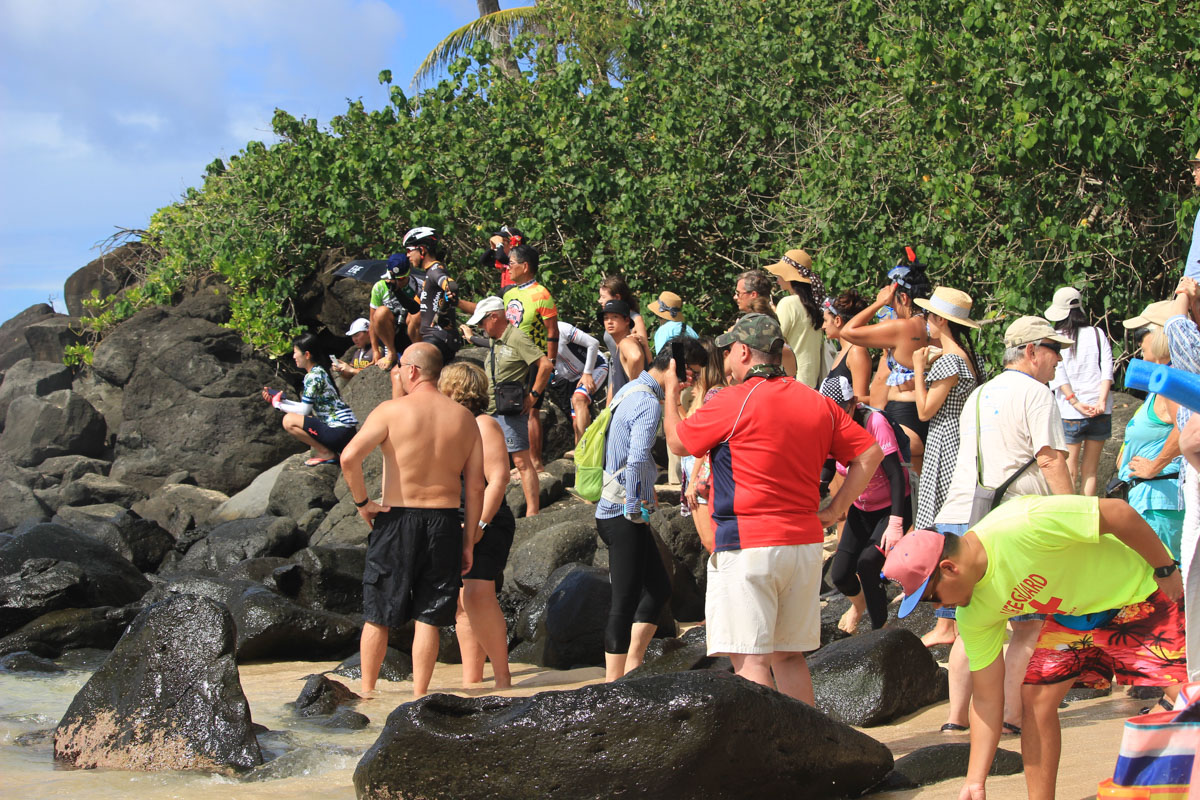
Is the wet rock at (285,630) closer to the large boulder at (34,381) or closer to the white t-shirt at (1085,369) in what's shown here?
the white t-shirt at (1085,369)

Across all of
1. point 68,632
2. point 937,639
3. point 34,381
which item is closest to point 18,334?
point 34,381

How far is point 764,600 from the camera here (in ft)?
14.4

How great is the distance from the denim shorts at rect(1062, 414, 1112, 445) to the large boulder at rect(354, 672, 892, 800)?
441 centimetres

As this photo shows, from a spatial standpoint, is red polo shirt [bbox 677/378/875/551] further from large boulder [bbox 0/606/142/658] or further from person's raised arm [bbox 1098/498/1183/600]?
large boulder [bbox 0/606/142/658]

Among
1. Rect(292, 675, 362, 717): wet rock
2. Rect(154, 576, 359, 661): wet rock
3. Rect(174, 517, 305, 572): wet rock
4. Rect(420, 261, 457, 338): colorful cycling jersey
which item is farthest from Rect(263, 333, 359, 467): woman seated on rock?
Rect(292, 675, 362, 717): wet rock

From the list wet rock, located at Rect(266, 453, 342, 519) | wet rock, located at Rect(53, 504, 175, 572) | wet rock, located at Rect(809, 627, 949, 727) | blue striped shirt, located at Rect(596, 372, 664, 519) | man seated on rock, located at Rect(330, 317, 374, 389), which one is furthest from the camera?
man seated on rock, located at Rect(330, 317, 374, 389)

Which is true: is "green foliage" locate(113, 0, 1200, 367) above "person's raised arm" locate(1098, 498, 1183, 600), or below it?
above

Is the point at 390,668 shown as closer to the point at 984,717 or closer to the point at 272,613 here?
the point at 272,613

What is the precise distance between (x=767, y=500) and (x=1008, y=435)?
1.39 meters

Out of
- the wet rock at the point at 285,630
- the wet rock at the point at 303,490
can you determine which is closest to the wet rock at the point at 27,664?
the wet rock at the point at 285,630

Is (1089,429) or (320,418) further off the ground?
(320,418)

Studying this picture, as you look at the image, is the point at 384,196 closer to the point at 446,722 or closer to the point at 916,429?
A: the point at 916,429

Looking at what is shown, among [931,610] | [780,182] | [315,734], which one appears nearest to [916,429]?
[931,610]

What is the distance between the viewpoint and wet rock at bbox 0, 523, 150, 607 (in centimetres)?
986
